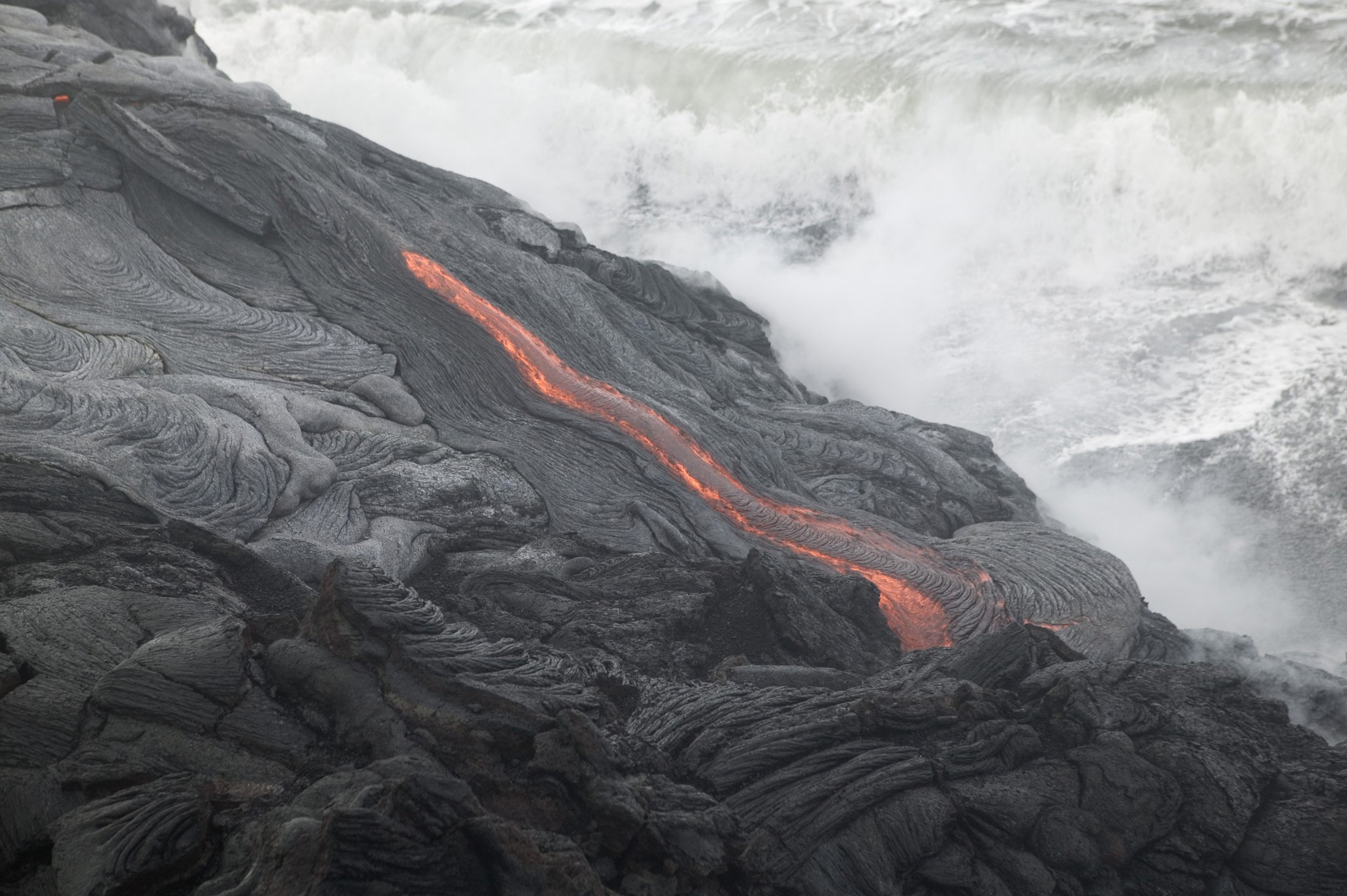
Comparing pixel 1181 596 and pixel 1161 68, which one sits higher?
pixel 1161 68

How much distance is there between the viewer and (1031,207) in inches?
738

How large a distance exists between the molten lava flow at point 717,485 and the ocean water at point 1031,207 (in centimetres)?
427

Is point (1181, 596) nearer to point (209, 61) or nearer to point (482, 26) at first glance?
point (209, 61)

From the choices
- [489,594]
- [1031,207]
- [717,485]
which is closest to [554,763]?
[489,594]

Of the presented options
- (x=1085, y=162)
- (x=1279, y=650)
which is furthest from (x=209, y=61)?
(x=1279, y=650)

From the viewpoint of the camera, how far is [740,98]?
75.5 ft

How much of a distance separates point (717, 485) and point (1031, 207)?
11534 mm

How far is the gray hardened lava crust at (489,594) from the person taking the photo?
4824 mm

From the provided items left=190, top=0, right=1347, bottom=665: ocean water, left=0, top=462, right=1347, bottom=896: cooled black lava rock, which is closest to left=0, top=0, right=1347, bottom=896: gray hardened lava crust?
left=0, top=462, right=1347, bottom=896: cooled black lava rock

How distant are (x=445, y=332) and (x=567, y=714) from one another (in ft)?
24.5

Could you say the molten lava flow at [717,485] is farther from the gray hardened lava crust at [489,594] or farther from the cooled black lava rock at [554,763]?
the cooled black lava rock at [554,763]

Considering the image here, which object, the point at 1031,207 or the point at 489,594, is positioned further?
the point at 1031,207

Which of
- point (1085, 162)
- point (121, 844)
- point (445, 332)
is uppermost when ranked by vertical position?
point (1085, 162)

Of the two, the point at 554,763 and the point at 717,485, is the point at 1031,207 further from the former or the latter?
the point at 554,763
